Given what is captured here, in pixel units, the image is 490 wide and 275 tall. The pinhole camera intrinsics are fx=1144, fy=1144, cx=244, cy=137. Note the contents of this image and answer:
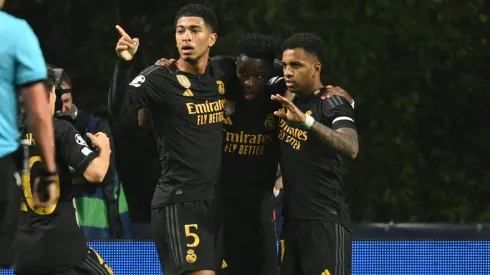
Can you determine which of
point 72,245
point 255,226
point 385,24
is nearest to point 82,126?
point 255,226

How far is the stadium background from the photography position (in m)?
10.4

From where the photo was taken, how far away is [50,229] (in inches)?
221

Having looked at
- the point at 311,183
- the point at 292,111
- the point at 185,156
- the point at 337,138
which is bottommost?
the point at 311,183

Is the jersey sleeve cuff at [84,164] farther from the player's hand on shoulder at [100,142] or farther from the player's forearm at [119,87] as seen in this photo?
the player's forearm at [119,87]

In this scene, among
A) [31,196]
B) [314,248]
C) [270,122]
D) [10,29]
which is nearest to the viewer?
[10,29]

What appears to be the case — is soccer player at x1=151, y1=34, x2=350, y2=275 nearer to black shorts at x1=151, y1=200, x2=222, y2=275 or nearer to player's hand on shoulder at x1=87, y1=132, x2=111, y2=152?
black shorts at x1=151, y1=200, x2=222, y2=275

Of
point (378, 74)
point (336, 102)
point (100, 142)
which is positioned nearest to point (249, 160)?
point (336, 102)

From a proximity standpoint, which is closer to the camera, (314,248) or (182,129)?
(314,248)

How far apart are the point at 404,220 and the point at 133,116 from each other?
8.87 ft

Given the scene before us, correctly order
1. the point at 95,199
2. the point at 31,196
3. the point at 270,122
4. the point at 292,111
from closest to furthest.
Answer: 1. the point at 31,196
2. the point at 292,111
3. the point at 270,122
4. the point at 95,199

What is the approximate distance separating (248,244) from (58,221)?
53.8 inches

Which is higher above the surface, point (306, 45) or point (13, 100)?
point (306, 45)

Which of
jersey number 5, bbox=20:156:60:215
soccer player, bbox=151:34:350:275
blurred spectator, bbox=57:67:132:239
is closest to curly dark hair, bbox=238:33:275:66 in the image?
soccer player, bbox=151:34:350:275

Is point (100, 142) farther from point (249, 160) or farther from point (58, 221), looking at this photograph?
point (249, 160)
